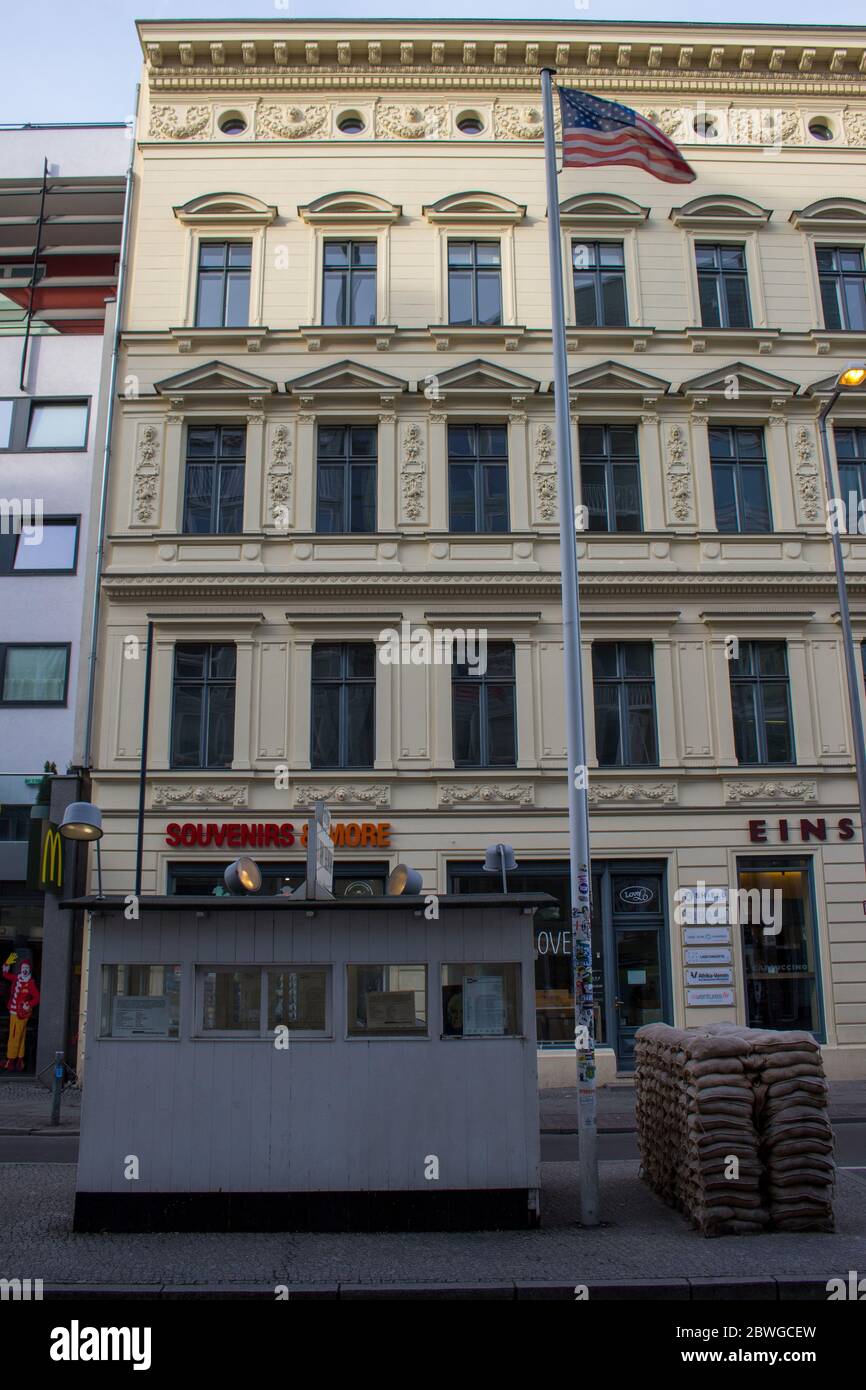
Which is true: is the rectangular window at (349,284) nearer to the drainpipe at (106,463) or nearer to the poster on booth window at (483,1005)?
the drainpipe at (106,463)

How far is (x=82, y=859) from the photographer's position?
20.5m

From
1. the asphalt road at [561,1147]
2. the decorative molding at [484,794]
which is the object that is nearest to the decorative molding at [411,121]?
the decorative molding at [484,794]

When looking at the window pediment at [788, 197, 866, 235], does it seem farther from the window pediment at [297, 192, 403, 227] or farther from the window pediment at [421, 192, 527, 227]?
the window pediment at [297, 192, 403, 227]

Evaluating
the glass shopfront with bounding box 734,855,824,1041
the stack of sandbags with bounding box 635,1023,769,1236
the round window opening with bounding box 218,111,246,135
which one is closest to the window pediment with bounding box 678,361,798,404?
the glass shopfront with bounding box 734,855,824,1041

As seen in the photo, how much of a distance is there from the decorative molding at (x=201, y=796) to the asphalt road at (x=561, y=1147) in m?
6.52

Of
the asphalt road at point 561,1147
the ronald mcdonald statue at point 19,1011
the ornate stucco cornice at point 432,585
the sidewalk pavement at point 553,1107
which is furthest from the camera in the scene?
the ornate stucco cornice at point 432,585

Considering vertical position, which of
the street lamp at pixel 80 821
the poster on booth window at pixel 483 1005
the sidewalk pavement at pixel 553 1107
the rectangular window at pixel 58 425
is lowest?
the sidewalk pavement at pixel 553 1107

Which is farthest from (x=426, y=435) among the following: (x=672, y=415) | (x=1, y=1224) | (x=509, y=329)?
(x=1, y=1224)

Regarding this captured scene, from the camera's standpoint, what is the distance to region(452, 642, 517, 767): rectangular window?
2097 centimetres

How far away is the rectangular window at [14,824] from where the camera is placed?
21.5 metres

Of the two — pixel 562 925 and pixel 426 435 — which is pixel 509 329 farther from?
pixel 562 925

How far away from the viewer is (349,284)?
23.6m

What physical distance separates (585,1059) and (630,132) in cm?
1164

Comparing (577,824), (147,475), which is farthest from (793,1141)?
(147,475)
